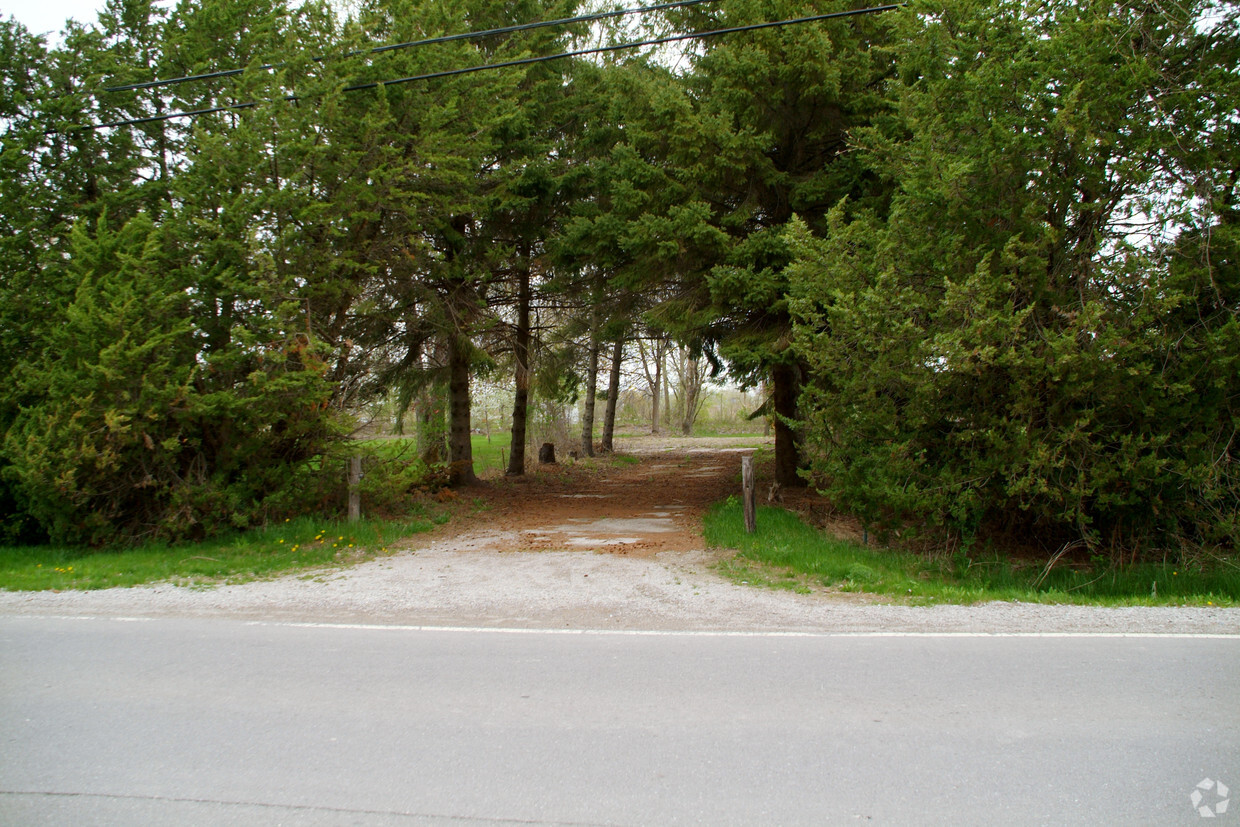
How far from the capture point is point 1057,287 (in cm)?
953

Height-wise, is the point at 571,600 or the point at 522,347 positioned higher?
the point at 522,347

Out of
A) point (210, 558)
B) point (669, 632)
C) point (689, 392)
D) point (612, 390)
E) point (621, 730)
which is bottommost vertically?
point (210, 558)

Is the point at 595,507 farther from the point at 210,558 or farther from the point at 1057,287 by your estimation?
the point at 1057,287

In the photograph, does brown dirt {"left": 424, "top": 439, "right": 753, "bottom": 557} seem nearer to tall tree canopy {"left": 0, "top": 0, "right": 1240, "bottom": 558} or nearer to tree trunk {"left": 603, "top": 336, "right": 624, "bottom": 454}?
tall tree canopy {"left": 0, "top": 0, "right": 1240, "bottom": 558}

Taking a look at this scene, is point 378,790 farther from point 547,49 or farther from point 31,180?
point 547,49

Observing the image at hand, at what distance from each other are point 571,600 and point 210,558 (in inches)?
218

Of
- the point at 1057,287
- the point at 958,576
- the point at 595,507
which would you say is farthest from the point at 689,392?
the point at 958,576

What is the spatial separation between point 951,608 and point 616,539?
562 centimetres


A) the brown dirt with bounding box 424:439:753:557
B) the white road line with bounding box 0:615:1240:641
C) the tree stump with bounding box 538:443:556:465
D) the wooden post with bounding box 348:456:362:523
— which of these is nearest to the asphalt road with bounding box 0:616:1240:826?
the white road line with bounding box 0:615:1240:641

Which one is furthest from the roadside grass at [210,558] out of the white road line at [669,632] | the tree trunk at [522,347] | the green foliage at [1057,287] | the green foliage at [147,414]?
the green foliage at [1057,287]

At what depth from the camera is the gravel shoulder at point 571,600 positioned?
6801 millimetres

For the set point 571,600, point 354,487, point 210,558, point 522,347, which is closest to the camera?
point 571,600

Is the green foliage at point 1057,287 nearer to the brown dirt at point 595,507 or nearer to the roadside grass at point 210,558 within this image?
the brown dirt at point 595,507

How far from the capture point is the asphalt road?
3.55 meters
